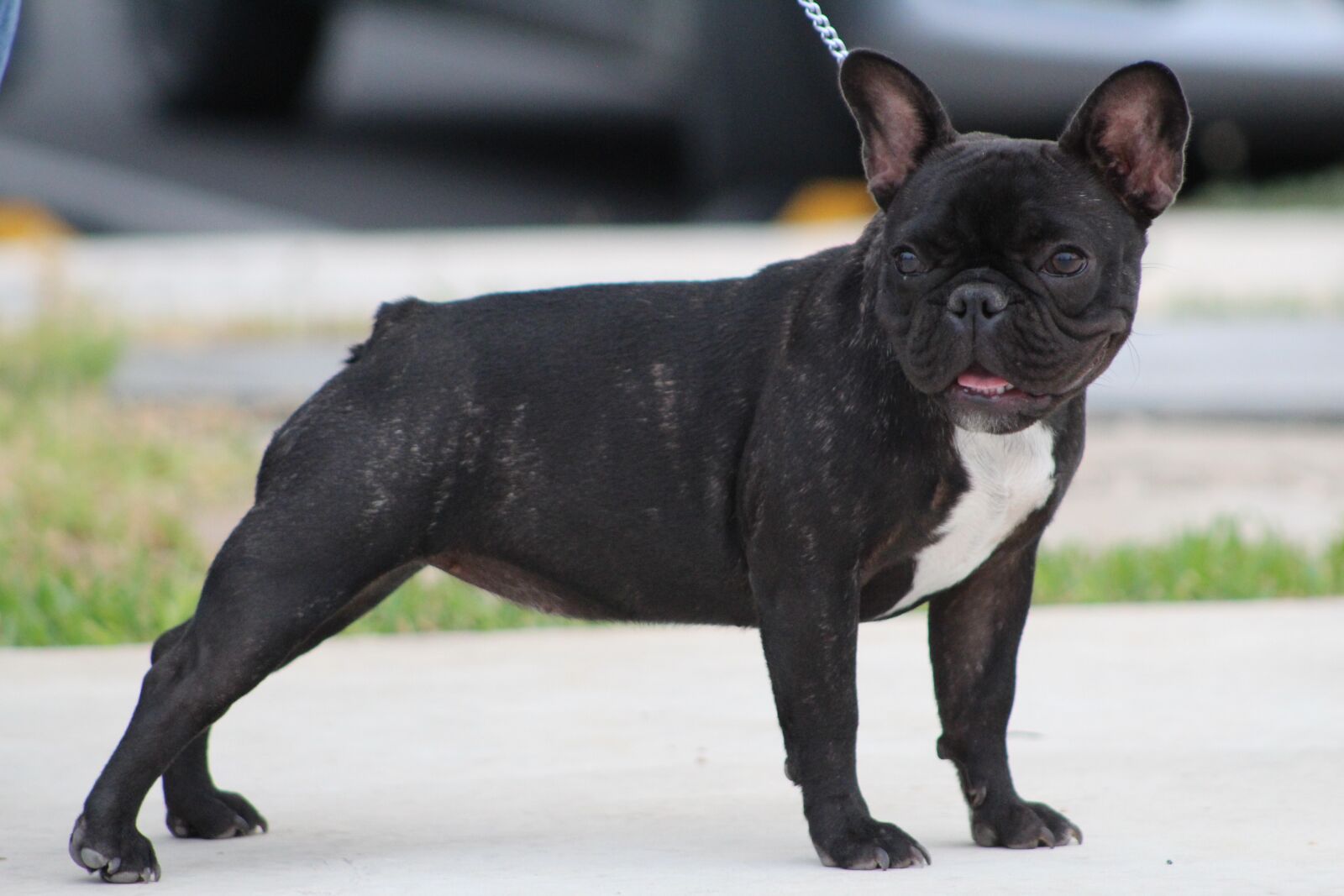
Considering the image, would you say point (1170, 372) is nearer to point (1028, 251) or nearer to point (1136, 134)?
point (1136, 134)

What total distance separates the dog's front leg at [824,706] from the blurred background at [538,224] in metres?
2.41

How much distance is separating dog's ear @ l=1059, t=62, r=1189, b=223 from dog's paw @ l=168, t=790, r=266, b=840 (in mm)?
1811

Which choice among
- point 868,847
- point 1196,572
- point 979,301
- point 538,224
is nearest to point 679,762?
point 868,847

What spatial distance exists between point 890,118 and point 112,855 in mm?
1707

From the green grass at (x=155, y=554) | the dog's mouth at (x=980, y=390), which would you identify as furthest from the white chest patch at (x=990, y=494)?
the green grass at (x=155, y=554)

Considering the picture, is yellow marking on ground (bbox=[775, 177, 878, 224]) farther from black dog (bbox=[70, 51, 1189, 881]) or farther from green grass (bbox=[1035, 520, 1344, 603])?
black dog (bbox=[70, 51, 1189, 881])

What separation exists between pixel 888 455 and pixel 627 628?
238cm

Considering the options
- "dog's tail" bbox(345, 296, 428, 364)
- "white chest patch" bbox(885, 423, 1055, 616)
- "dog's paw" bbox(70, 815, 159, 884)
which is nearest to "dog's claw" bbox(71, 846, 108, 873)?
"dog's paw" bbox(70, 815, 159, 884)

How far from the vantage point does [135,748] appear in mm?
3488

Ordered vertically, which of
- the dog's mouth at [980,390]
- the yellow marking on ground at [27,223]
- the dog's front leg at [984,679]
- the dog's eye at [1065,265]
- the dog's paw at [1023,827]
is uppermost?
the dog's eye at [1065,265]

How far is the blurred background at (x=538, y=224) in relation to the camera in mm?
6551

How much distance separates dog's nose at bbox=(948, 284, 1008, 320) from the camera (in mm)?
3283

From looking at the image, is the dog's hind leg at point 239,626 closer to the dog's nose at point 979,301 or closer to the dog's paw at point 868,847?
the dog's paw at point 868,847

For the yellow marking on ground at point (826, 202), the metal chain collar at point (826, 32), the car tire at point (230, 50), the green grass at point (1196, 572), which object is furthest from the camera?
the car tire at point (230, 50)
